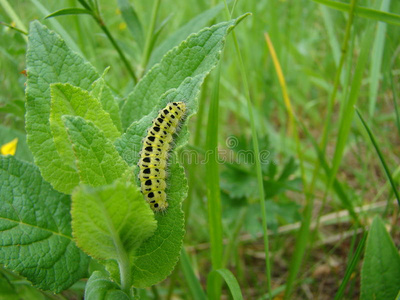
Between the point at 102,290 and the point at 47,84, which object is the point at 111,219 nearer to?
the point at 102,290

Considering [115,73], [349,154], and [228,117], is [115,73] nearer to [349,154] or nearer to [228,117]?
[228,117]

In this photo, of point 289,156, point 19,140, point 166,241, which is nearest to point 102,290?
point 166,241

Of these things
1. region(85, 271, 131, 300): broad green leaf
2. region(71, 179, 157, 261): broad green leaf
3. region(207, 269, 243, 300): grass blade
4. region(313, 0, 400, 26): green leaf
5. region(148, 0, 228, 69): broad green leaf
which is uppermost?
region(148, 0, 228, 69): broad green leaf

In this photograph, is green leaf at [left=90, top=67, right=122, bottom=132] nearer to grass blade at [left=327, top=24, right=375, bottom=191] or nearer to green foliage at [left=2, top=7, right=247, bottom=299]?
green foliage at [left=2, top=7, right=247, bottom=299]

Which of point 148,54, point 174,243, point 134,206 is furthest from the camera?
point 148,54

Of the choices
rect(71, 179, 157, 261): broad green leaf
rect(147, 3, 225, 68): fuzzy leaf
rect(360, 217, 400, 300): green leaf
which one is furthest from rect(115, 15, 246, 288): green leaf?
rect(360, 217, 400, 300): green leaf

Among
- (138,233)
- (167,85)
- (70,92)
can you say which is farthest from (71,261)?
(167,85)

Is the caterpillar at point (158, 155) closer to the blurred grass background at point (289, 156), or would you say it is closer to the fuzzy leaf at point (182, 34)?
the blurred grass background at point (289, 156)

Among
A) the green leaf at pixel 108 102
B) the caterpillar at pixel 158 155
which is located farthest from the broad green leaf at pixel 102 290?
the green leaf at pixel 108 102
